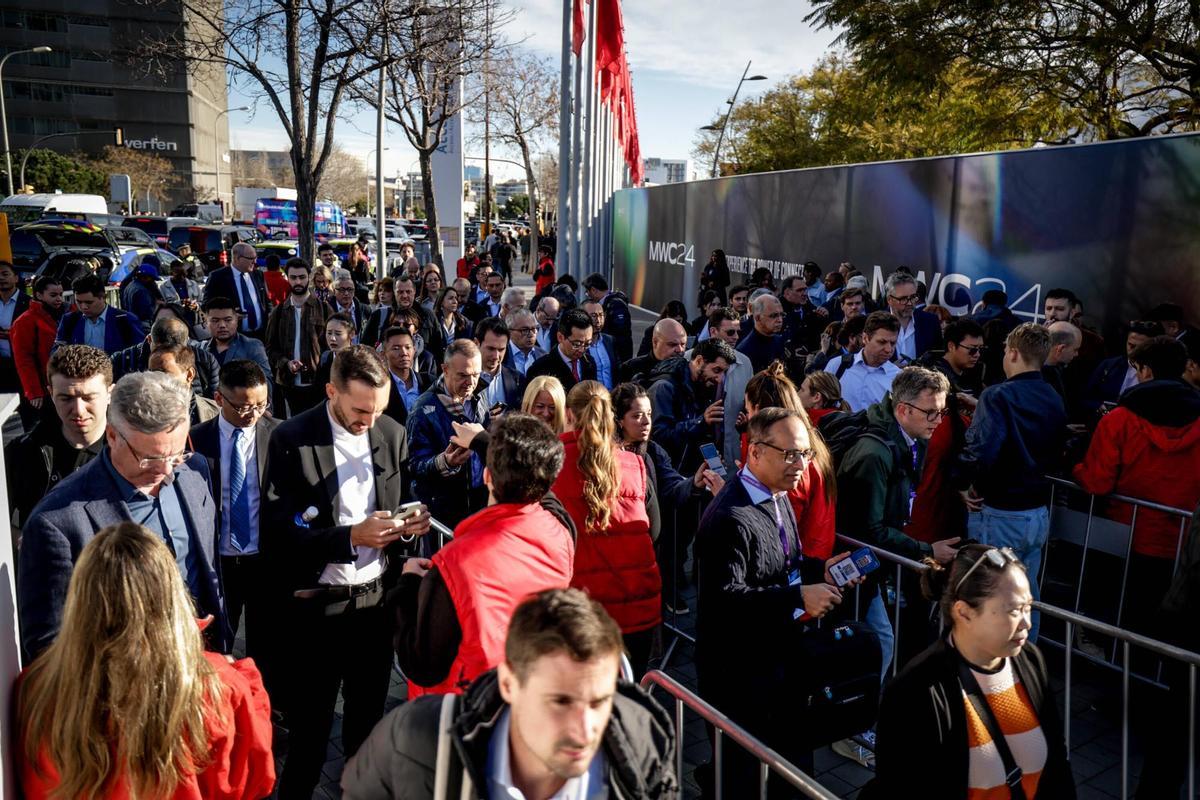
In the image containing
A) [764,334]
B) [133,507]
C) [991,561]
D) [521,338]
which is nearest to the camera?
[991,561]

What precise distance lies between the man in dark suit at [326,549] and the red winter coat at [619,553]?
30.4 inches

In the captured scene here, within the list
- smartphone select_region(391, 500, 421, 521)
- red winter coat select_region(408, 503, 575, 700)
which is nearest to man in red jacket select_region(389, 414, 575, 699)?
red winter coat select_region(408, 503, 575, 700)

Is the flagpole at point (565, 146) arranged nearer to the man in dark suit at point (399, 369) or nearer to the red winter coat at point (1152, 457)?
the man in dark suit at point (399, 369)

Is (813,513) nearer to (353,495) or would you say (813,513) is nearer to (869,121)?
(353,495)

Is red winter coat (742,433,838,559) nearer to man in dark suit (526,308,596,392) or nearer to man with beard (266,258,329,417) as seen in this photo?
man in dark suit (526,308,596,392)

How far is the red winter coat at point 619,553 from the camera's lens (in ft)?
13.5

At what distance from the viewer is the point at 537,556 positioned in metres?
3.03

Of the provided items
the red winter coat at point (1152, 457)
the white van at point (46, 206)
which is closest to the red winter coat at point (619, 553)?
the red winter coat at point (1152, 457)

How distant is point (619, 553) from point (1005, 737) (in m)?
1.78

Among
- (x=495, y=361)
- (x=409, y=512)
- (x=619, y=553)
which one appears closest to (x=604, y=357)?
(x=495, y=361)

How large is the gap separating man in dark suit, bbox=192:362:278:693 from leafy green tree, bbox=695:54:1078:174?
18118mm

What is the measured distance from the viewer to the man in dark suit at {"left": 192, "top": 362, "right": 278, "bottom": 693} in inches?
183

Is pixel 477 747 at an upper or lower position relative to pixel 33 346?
lower

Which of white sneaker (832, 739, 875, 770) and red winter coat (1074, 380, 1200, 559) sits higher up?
red winter coat (1074, 380, 1200, 559)
